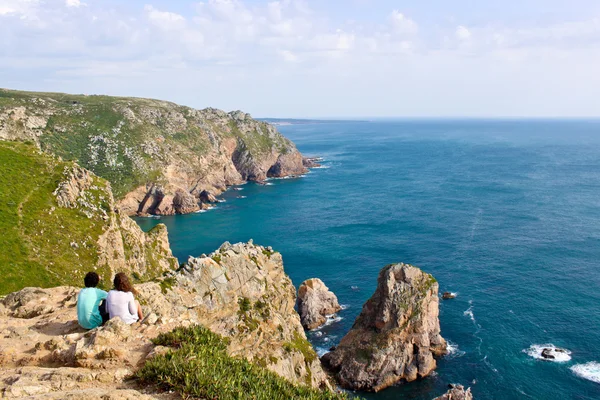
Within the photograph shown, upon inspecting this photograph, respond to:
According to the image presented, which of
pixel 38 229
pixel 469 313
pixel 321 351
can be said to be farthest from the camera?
pixel 469 313

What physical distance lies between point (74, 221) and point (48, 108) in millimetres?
113286

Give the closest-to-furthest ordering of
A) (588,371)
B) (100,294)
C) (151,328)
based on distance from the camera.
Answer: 1. (100,294)
2. (151,328)
3. (588,371)

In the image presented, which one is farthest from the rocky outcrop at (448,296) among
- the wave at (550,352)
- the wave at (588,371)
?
the wave at (588,371)

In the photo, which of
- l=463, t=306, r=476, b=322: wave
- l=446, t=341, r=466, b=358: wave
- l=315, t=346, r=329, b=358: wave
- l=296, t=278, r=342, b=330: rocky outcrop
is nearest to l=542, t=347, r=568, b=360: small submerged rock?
l=446, t=341, r=466, b=358: wave

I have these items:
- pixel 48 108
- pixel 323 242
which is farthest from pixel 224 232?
pixel 48 108

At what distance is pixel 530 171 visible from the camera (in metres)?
189

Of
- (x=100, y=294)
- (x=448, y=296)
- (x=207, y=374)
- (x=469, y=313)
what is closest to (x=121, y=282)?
(x=100, y=294)

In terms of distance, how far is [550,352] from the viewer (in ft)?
196

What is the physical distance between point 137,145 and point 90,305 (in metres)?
148

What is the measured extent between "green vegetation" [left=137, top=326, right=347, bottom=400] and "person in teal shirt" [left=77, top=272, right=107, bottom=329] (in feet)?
10.3

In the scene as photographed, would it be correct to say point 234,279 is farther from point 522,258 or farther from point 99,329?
point 522,258

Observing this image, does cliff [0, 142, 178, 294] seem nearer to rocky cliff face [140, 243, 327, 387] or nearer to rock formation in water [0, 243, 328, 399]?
rocky cliff face [140, 243, 327, 387]

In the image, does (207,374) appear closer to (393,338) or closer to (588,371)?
(393,338)

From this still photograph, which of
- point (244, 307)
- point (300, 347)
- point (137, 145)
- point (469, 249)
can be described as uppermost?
point (137, 145)
